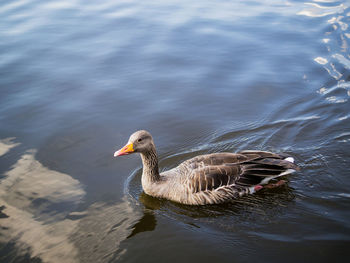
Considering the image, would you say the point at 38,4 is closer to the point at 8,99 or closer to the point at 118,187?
the point at 8,99

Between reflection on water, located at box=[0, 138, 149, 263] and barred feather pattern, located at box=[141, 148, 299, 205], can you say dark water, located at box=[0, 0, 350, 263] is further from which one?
barred feather pattern, located at box=[141, 148, 299, 205]

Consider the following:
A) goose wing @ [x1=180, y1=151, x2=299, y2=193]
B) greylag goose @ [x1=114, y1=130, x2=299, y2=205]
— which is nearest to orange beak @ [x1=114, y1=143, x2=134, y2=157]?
greylag goose @ [x1=114, y1=130, x2=299, y2=205]

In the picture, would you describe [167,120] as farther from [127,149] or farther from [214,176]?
[214,176]

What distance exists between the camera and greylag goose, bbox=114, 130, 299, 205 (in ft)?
22.0

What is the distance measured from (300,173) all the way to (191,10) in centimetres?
991

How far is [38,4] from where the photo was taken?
1566cm

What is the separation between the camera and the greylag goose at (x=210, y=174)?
264 inches

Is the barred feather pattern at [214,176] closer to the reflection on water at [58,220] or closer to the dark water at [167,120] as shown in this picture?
the dark water at [167,120]

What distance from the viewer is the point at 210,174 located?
6754 mm

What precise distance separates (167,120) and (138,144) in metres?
2.28

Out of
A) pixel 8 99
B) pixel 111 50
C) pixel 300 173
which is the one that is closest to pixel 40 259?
pixel 300 173

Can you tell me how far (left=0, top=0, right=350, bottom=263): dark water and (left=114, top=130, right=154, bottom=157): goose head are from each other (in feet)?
2.58

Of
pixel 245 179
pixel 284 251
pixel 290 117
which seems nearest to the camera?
pixel 284 251

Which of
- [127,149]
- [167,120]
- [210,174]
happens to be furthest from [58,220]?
[167,120]
